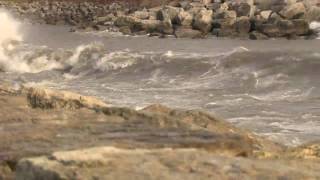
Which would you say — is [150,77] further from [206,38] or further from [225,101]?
[206,38]

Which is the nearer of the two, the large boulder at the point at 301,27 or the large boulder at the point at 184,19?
the large boulder at the point at 301,27

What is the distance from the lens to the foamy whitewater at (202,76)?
1498 centimetres

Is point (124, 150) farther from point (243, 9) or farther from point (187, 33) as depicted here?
point (243, 9)

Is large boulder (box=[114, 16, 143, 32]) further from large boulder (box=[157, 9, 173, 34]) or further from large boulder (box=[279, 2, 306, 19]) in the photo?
large boulder (box=[279, 2, 306, 19])

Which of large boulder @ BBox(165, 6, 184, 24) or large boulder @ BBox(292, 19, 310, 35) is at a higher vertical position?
large boulder @ BBox(165, 6, 184, 24)

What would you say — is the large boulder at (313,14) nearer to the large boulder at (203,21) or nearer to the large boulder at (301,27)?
the large boulder at (301,27)

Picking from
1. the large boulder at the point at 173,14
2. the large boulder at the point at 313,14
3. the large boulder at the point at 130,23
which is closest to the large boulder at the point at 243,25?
the large boulder at the point at 313,14

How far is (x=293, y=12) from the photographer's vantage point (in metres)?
35.7

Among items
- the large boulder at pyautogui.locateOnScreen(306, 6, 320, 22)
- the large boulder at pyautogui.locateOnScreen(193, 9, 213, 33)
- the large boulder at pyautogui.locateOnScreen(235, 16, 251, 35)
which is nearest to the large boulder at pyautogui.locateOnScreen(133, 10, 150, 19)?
the large boulder at pyautogui.locateOnScreen(193, 9, 213, 33)

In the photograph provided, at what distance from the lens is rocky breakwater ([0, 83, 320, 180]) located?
3688 mm

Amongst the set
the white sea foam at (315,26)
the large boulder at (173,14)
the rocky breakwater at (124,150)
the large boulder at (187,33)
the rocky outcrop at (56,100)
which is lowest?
the large boulder at (187,33)

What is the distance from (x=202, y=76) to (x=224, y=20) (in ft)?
51.3

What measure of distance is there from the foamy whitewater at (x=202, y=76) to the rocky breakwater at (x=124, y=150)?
6836mm

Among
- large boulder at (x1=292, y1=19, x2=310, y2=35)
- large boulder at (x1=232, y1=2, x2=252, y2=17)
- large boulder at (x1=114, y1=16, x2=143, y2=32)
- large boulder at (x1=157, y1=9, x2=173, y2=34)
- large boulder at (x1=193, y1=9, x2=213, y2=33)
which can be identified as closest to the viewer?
large boulder at (x1=292, y1=19, x2=310, y2=35)
